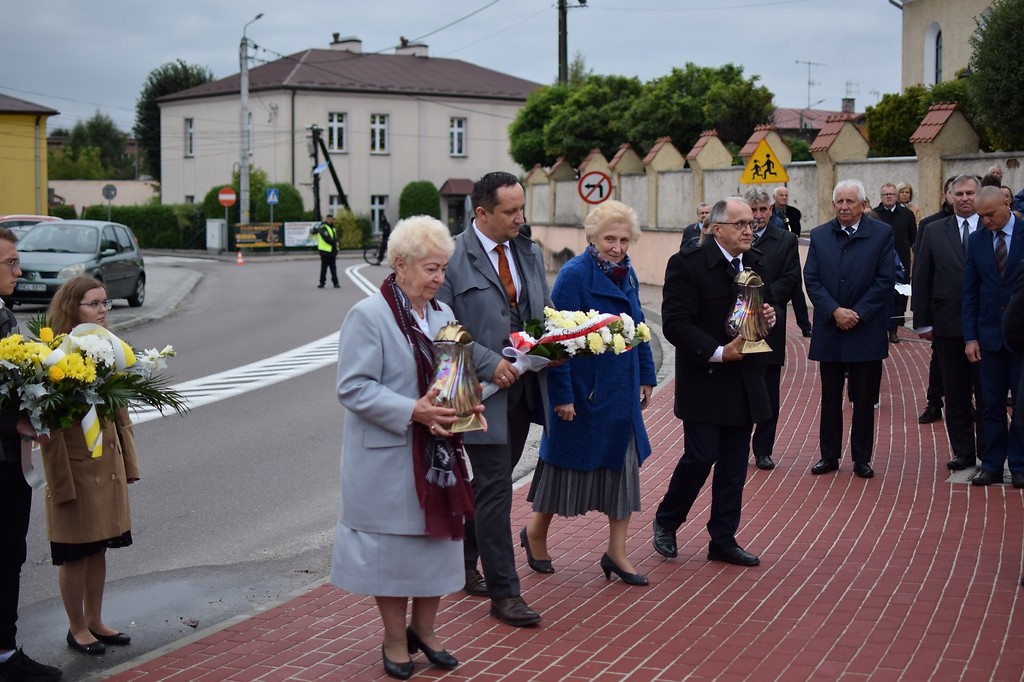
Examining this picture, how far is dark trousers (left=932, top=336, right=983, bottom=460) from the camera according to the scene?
30.9ft

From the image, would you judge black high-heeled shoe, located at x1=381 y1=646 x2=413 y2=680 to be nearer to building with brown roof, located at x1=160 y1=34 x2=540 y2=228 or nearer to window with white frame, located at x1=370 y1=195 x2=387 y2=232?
building with brown roof, located at x1=160 y1=34 x2=540 y2=228

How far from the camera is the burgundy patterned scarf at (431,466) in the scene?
5105mm

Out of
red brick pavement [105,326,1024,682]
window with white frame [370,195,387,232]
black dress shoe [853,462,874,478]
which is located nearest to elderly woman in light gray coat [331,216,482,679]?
red brick pavement [105,326,1024,682]

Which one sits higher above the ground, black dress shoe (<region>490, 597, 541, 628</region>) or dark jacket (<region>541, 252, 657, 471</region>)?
dark jacket (<region>541, 252, 657, 471</region>)

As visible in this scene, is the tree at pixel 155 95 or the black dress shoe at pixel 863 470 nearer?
the black dress shoe at pixel 863 470

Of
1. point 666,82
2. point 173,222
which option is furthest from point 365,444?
point 173,222

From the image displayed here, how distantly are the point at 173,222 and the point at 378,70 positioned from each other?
1510cm

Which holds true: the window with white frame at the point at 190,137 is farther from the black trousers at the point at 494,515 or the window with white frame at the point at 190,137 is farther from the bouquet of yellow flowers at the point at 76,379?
the black trousers at the point at 494,515

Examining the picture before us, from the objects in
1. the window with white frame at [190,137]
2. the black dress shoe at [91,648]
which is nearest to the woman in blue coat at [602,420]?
the black dress shoe at [91,648]

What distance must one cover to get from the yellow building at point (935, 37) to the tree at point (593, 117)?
30.1 feet

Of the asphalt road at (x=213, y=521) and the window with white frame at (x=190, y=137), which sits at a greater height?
the window with white frame at (x=190, y=137)

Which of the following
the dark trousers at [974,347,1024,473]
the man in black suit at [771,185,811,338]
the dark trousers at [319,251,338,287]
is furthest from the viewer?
the dark trousers at [319,251,338,287]

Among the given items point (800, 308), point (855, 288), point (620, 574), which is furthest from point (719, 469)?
point (800, 308)

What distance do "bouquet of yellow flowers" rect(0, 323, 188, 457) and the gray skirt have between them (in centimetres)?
203
